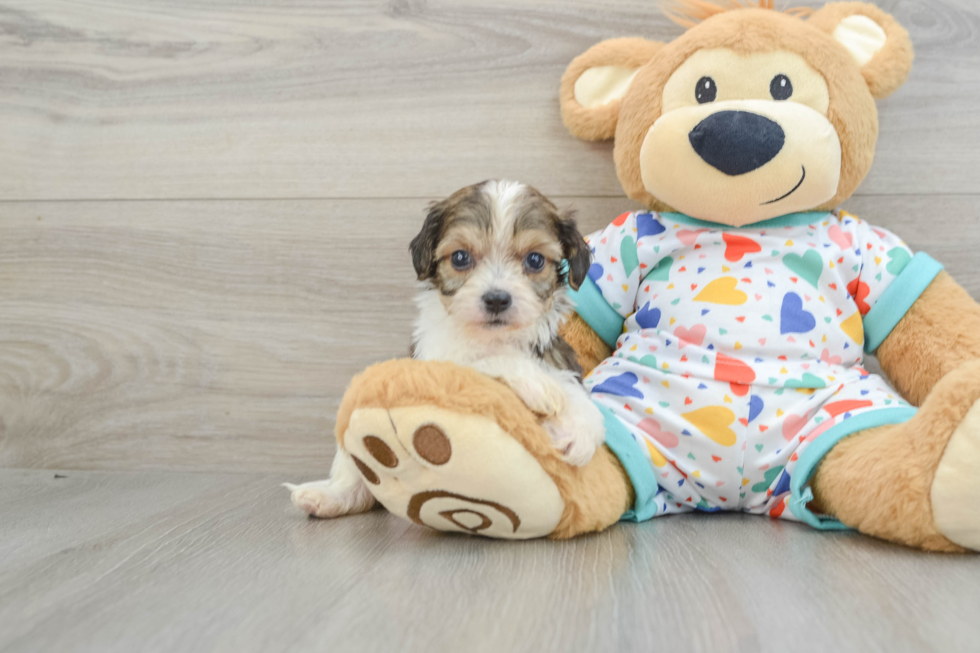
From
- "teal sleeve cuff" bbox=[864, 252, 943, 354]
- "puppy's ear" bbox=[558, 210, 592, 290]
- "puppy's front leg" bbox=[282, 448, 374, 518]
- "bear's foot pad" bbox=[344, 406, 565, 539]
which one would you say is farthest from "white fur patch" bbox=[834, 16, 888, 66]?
"puppy's front leg" bbox=[282, 448, 374, 518]

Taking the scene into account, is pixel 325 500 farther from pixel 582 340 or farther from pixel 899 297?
pixel 899 297

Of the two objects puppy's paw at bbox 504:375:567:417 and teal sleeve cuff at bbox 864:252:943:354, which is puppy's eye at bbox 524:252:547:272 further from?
teal sleeve cuff at bbox 864:252:943:354

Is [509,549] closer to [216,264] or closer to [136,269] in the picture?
[216,264]

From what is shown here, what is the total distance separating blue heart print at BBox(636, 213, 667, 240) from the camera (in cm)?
154

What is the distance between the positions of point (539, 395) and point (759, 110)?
2.26ft

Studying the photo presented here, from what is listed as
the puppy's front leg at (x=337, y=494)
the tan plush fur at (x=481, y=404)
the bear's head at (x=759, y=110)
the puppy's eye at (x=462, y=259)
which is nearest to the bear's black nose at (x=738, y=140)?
the bear's head at (x=759, y=110)

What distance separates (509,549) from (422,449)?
23 cm

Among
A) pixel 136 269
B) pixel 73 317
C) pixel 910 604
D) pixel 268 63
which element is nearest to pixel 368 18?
pixel 268 63

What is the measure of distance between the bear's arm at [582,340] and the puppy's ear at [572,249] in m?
0.21

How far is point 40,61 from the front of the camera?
1.94 m

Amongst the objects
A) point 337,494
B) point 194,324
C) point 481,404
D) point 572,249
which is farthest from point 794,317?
point 194,324

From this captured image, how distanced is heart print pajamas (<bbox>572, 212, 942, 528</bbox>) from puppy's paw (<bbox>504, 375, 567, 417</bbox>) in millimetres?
173

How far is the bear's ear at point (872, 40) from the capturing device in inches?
58.7

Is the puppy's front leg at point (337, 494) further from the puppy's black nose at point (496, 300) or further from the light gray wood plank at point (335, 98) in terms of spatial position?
the light gray wood plank at point (335, 98)
